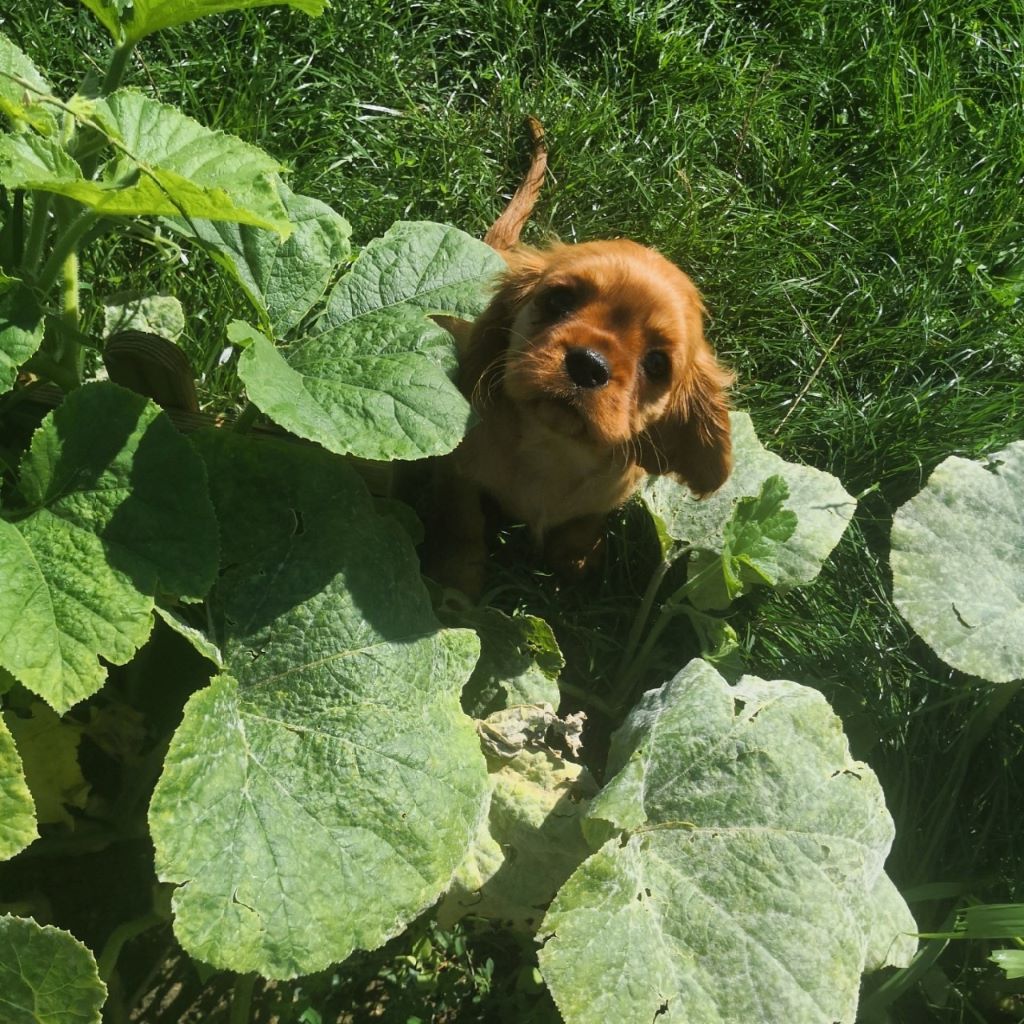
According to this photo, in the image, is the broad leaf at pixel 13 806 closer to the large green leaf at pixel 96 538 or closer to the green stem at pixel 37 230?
the large green leaf at pixel 96 538

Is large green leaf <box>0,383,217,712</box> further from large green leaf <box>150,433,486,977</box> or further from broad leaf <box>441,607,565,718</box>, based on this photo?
broad leaf <box>441,607,565,718</box>

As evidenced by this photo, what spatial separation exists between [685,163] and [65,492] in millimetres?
2521

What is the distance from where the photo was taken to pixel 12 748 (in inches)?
63.3

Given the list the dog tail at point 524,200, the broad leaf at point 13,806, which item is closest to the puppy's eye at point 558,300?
the dog tail at point 524,200

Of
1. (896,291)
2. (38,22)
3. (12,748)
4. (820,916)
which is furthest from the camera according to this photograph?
(896,291)

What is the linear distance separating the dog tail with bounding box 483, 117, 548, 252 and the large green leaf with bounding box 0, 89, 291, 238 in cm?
124

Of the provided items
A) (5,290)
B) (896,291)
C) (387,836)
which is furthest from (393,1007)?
(896,291)

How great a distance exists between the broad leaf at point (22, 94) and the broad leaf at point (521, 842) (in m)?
1.43

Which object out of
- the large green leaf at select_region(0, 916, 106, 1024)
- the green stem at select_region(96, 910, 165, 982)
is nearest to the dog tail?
→ the green stem at select_region(96, 910, 165, 982)

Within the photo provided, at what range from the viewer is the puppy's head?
92.9 inches

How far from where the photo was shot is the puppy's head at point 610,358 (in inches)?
92.9

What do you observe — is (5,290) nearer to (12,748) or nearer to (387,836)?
(12,748)

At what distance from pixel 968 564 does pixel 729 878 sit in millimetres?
985

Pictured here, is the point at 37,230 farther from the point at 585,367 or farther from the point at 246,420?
the point at 585,367
